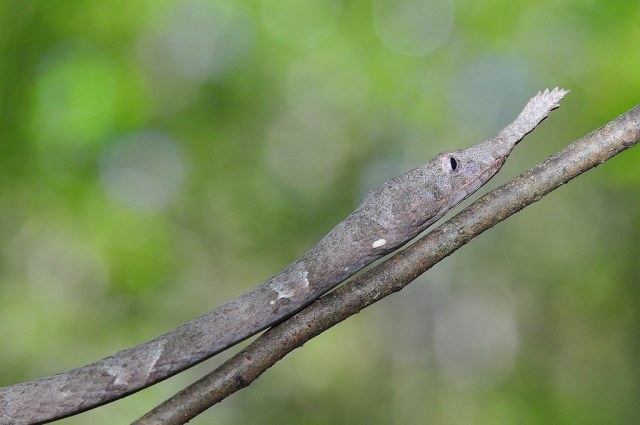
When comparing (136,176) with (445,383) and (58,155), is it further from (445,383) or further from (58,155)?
(445,383)

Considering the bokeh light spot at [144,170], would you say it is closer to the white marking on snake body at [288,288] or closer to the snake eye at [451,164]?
the white marking on snake body at [288,288]

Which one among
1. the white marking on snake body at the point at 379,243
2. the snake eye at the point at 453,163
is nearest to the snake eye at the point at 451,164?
the snake eye at the point at 453,163

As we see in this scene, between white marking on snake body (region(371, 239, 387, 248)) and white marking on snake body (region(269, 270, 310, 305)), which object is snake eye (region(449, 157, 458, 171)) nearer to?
white marking on snake body (region(371, 239, 387, 248))

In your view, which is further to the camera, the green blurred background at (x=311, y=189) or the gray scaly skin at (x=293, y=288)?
the green blurred background at (x=311, y=189)

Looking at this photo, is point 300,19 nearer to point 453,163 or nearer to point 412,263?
point 453,163

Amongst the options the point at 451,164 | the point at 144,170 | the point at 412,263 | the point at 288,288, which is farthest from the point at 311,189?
the point at 412,263

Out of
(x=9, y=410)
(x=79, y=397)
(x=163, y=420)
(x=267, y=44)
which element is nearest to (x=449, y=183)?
(x=163, y=420)

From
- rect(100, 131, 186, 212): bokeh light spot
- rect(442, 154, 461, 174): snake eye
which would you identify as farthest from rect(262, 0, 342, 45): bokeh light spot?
rect(442, 154, 461, 174): snake eye
